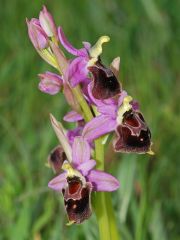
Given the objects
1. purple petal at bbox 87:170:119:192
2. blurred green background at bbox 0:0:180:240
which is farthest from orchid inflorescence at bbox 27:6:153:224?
blurred green background at bbox 0:0:180:240

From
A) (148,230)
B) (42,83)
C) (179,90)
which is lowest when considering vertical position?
(148,230)

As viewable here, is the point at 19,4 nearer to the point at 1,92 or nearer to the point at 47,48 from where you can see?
the point at 1,92

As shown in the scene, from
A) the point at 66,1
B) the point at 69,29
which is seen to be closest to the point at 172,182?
the point at 69,29

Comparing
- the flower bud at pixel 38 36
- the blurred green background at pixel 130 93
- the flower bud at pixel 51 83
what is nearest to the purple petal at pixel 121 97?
the flower bud at pixel 51 83

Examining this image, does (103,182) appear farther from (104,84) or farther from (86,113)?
(104,84)

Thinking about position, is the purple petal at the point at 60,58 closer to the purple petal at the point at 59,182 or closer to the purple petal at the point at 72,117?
the purple petal at the point at 72,117

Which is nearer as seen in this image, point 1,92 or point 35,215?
point 35,215

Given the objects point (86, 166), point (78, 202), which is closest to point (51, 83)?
point (86, 166)
